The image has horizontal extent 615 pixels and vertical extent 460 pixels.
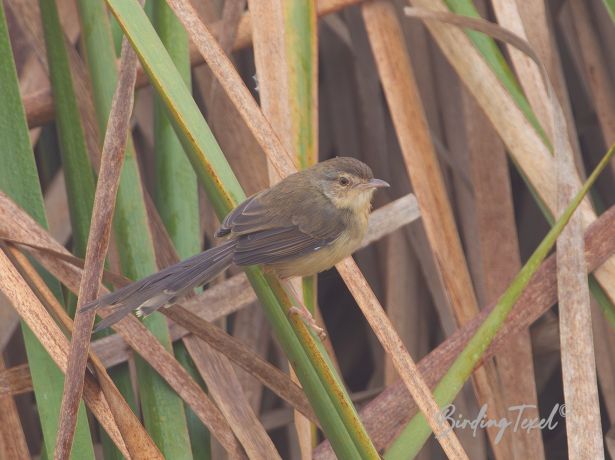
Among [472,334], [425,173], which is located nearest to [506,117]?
[425,173]

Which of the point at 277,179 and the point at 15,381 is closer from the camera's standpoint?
the point at 15,381

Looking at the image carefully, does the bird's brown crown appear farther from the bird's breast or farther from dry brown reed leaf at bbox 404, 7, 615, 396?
dry brown reed leaf at bbox 404, 7, 615, 396

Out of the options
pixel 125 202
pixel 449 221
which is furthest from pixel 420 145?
pixel 125 202

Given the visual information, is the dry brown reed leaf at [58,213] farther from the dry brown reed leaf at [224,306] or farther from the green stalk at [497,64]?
the green stalk at [497,64]

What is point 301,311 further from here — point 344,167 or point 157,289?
point 344,167

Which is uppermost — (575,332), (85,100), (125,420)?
(85,100)

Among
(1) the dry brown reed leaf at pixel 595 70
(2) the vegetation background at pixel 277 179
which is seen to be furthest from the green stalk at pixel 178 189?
(1) the dry brown reed leaf at pixel 595 70

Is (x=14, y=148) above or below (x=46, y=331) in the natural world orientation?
above
